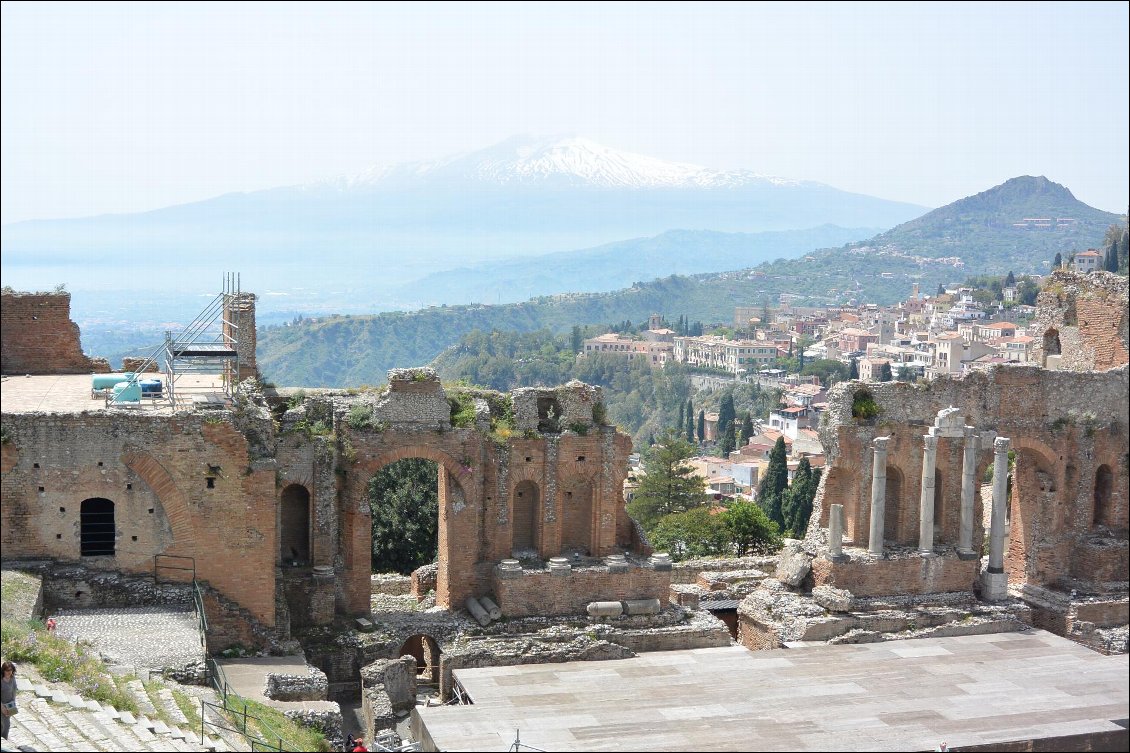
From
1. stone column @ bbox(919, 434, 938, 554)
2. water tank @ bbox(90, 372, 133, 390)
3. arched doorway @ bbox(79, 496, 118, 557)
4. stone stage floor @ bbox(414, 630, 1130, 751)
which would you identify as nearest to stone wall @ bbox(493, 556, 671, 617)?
stone stage floor @ bbox(414, 630, 1130, 751)

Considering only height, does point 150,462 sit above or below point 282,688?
above

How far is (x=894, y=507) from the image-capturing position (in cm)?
3375

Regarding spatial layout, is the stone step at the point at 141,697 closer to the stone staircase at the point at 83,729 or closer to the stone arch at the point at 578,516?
the stone staircase at the point at 83,729

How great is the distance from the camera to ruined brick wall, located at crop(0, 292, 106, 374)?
93.6 feet

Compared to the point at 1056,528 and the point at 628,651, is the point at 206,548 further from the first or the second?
the point at 1056,528

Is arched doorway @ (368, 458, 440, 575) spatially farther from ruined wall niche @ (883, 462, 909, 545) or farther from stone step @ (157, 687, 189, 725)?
stone step @ (157, 687, 189, 725)

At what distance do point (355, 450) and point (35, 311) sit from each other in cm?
772

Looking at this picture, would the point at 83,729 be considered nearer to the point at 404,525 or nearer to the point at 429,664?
the point at 429,664

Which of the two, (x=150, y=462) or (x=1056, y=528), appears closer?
(x=150, y=462)

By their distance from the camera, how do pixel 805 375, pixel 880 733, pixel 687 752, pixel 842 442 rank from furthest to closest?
pixel 805 375 → pixel 842 442 → pixel 880 733 → pixel 687 752

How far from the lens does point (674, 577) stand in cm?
3403

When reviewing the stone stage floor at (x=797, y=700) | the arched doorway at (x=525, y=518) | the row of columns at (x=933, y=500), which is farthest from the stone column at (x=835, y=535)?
the arched doorway at (x=525, y=518)

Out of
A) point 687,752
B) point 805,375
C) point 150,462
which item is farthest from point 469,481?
point 805,375

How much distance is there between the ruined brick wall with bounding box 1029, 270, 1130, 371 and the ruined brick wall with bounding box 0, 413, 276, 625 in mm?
22224
